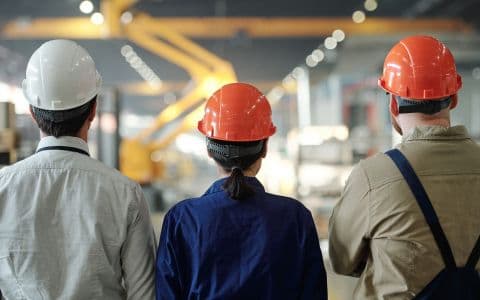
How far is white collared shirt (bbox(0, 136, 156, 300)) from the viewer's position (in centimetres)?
171

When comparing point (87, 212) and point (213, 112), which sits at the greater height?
point (213, 112)

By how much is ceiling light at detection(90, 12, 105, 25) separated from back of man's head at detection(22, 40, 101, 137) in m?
9.40

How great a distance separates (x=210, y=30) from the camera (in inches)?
541

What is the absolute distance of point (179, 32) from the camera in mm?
13641

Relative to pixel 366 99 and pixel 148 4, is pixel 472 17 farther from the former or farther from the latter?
pixel 148 4

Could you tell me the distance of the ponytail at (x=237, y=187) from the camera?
68.0 inches

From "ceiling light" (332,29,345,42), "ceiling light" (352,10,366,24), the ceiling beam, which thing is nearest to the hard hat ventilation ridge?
the ceiling beam

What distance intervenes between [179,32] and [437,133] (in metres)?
12.3

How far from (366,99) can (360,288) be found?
1355 cm

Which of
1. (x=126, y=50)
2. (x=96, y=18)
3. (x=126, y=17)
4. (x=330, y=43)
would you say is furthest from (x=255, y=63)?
(x=126, y=17)

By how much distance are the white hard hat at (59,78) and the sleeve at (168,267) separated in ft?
1.68

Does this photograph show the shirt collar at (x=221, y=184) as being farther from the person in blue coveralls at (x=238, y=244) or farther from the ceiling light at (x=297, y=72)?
the ceiling light at (x=297, y=72)

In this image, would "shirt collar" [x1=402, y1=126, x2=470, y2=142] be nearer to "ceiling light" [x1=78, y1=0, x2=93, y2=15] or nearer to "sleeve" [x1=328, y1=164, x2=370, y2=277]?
"sleeve" [x1=328, y1=164, x2=370, y2=277]

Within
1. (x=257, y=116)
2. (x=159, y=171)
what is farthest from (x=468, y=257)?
(x=159, y=171)
